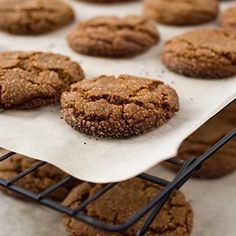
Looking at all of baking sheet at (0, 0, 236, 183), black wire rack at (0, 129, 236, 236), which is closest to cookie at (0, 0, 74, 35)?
baking sheet at (0, 0, 236, 183)

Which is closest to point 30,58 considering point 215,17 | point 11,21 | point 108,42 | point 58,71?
point 58,71

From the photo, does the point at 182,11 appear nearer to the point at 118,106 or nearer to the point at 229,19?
the point at 229,19

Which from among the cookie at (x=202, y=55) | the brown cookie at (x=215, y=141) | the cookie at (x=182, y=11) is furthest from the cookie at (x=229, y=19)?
the brown cookie at (x=215, y=141)

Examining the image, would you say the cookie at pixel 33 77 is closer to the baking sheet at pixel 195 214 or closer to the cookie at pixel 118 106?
the cookie at pixel 118 106

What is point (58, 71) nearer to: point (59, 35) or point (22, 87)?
point (22, 87)

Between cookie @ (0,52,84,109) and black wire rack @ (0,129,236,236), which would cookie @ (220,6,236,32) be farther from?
black wire rack @ (0,129,236,236)

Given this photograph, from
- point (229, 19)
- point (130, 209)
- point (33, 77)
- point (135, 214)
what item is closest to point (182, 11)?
point (229, 19)
